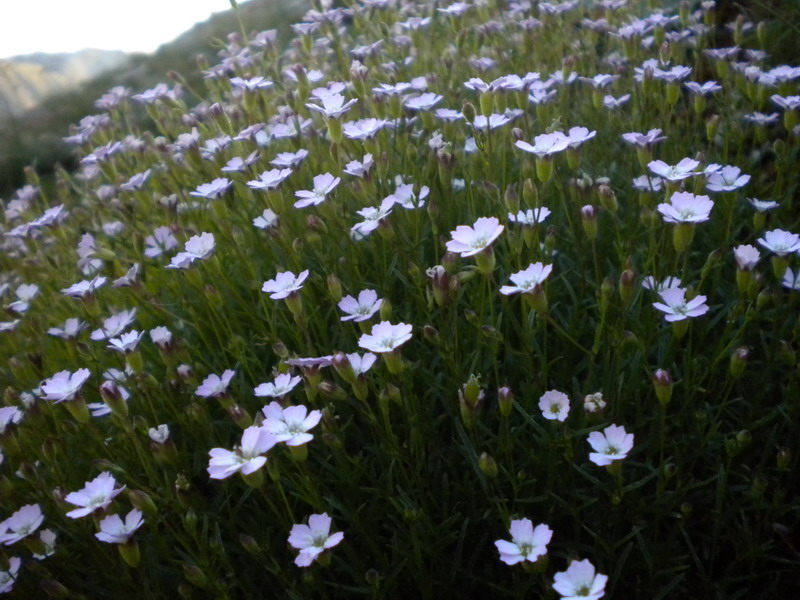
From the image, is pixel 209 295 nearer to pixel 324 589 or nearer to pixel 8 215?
pixel 324 589

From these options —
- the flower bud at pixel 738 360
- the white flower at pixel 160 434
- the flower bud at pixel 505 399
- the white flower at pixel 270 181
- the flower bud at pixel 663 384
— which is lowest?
Result: the flower bud at pixel 738 360

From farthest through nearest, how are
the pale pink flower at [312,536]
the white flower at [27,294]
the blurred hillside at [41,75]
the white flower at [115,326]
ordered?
the blurred hillside at [41,75], the white flower at [27,294], the white flower at [115,326], the pale pink flower at [312,536]

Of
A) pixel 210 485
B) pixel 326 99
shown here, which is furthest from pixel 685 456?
pixel 326 99

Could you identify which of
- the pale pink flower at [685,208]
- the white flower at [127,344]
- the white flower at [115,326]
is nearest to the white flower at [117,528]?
the white flower at [127,344]

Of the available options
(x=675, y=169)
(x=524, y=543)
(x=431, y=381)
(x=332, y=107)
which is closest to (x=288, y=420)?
(x=431, y=381)

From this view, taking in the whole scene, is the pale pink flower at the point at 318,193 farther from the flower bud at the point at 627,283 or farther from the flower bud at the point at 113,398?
the flower bud at the point at 627,283

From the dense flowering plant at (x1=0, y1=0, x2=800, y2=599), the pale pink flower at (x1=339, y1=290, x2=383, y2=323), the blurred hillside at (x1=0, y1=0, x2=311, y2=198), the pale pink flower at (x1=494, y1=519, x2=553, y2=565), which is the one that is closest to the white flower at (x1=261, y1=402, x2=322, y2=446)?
the dense flowering plant at (x1=0, y1=0, x2=800, y2=599)
